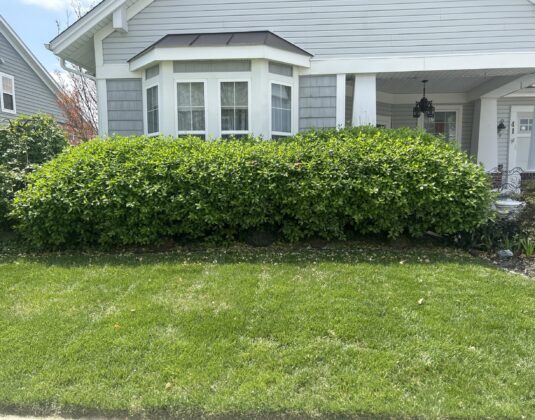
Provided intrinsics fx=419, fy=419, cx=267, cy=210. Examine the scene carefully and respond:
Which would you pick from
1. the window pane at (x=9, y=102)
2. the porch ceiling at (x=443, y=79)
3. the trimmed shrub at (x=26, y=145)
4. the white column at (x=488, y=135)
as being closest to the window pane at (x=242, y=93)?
the porch ceiling at (x=443, y=79)

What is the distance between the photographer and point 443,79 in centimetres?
997

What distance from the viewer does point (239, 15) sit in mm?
8945

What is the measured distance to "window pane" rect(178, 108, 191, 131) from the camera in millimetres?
8672

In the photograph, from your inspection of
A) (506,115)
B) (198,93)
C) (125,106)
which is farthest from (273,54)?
(506,115)

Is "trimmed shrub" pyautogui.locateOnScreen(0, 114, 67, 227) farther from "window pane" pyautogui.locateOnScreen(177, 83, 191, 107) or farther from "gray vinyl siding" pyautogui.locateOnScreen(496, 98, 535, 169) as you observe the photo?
"gray vinyl siding" pyautogui.locateOnScreen(496, 98, 535, 169)

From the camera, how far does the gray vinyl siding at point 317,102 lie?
352 inches

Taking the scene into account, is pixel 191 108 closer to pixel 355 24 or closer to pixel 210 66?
pixel 210 66

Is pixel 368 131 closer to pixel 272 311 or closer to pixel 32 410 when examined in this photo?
pixel 272 311

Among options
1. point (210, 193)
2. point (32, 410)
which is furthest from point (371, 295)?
point (32, 410)

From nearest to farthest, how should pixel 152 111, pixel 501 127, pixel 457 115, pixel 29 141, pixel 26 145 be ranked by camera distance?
pixel 26 145, pixel 29 141, pixel 152 111, pixel 457 115, pixel 501 127

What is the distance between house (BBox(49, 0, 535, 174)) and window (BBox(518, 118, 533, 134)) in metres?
4.91

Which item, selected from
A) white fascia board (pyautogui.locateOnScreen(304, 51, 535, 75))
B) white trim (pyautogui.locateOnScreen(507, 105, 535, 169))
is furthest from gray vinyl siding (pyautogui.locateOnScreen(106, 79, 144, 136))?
white trim (pyautogui.locateOnScreen(507, 105, 535, 169))

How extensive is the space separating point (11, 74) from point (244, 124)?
13066 mm

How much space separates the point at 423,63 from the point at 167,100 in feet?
17.5
